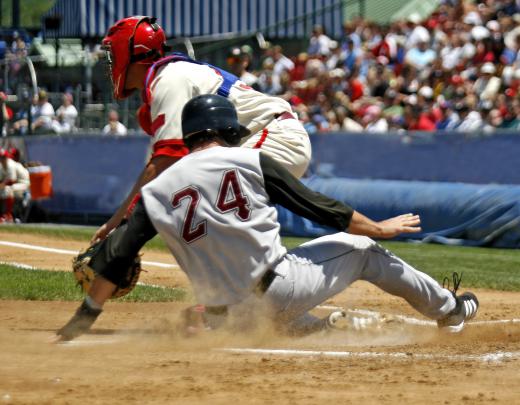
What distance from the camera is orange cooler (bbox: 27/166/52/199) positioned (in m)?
18.3

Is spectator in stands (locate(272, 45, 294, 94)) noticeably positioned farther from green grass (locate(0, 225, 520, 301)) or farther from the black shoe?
the black shoe

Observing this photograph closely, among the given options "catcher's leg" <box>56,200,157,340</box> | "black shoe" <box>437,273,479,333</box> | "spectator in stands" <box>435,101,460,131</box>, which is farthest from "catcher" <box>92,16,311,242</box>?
"spectator in stands" <box>435,101,460,131</box>

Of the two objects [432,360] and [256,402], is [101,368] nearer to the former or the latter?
[256,402]

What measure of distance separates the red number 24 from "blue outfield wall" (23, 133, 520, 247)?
841 cm

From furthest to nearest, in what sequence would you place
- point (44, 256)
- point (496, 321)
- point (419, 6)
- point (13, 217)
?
point (419, 6), point (13, 217), point (44, 256), point (496, 321)

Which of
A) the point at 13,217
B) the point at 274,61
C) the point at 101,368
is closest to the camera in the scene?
the point at 101,368

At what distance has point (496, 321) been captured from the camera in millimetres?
7023

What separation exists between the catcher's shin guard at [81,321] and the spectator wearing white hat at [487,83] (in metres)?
11.6

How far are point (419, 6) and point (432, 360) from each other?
66.6ft

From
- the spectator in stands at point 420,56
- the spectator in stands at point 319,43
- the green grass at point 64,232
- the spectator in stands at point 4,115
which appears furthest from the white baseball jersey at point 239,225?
the spectator in stands at point 319,43

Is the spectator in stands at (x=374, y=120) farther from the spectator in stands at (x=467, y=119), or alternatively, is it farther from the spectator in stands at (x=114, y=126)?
the spectator in stands at (x=114, y=126)

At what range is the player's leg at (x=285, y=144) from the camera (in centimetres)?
640

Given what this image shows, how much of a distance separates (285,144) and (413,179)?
9.13 metres

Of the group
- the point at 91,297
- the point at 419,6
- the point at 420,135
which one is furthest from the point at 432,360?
the point at 419,6
